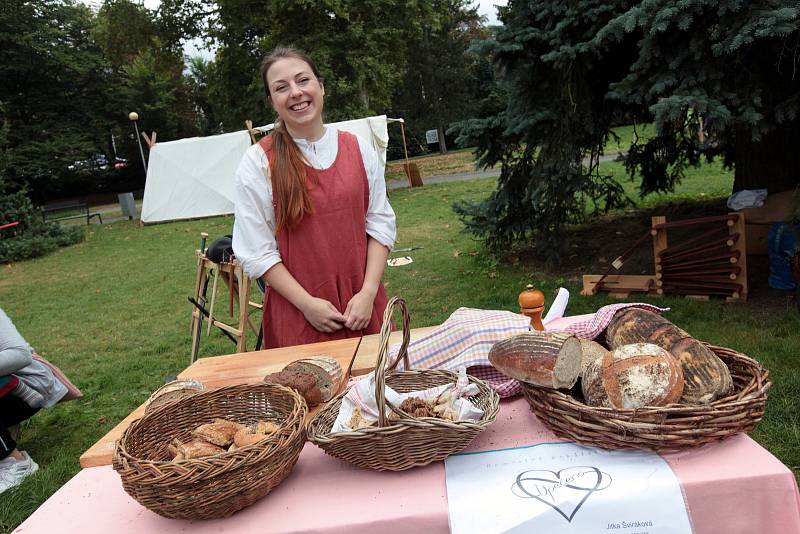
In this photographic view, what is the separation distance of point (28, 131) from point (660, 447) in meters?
22.9

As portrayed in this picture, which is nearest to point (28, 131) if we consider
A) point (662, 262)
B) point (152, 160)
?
point (152, 160)

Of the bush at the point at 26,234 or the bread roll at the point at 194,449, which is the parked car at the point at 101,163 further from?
the bread roll at the point at 194,449

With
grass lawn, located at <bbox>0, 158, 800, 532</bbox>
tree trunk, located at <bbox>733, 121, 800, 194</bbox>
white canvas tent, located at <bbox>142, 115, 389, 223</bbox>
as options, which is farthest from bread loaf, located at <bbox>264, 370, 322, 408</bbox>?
white canvas tent, located at <bbox>142, 115, 389, 223</bbox>

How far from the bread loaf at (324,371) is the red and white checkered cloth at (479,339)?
17 cm

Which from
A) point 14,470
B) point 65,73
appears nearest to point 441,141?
point 65,73

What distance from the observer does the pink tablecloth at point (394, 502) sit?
110 cm

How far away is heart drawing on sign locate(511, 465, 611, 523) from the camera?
1079 mm

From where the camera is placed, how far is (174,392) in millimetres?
1671

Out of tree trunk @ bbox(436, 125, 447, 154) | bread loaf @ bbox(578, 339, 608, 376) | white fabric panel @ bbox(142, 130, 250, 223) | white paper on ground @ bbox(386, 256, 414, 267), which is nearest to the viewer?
bread loaf @ bbox(578, 339, 608, 376)

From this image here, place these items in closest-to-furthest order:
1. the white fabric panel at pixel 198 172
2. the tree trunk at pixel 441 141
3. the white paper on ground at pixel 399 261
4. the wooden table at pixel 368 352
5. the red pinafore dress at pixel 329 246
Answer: the wooden table at pixel 368 352, the red pinafore dress at pixel 329 246, the white paper on ground at pixel 399 261, the white fabric panel at pixel 198 172, the tree trunk at pixel 441 141

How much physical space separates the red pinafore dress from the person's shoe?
212 centimetres

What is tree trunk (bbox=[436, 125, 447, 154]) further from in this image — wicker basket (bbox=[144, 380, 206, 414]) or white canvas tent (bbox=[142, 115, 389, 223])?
wicker basket (bbox=[144, 380, 206, 414])

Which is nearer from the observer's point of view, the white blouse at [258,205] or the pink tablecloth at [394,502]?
the pink tablecloth at [394,502]

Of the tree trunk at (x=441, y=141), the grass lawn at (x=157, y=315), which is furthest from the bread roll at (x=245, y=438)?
the tree trunk at (x=441, y=141)
